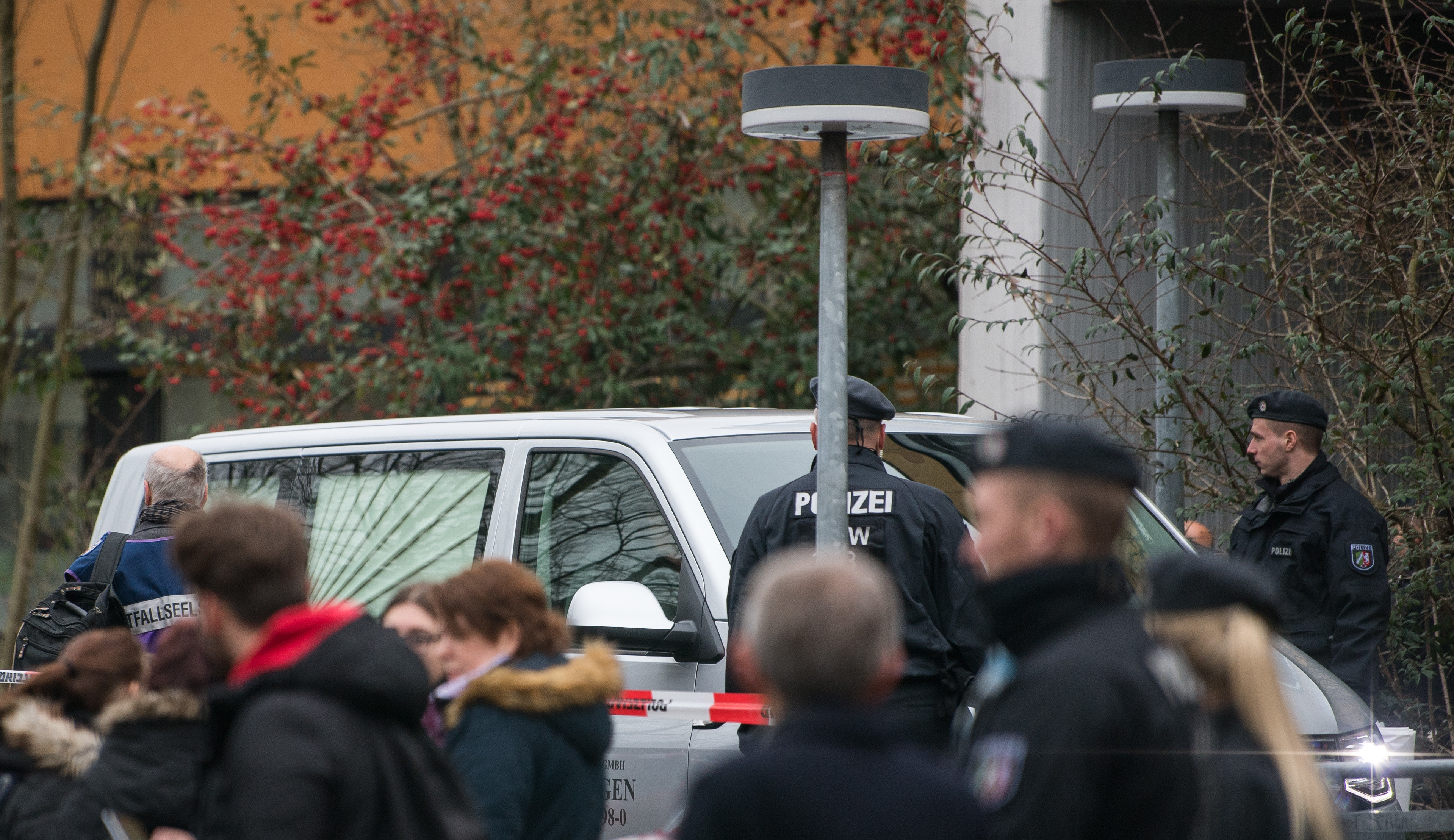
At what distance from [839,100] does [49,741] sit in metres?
2.44

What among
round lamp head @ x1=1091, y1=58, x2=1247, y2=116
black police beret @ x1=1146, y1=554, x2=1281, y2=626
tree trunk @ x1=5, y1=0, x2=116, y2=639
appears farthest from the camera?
tree trunk @ x1=5, y1=0, x2=116, y2=639

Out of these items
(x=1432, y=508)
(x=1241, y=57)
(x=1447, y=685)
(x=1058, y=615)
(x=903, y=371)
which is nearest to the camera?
(x=1058, y=615)

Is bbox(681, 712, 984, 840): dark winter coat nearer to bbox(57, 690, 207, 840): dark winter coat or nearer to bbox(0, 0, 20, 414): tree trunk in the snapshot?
bbox(57, 690, 207, 840): dark winter coat

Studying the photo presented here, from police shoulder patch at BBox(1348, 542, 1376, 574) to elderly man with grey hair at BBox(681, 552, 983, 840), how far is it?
391 cm

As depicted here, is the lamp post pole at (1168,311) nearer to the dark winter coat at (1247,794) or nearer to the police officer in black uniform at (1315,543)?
the police officer in black uniform at (1315,543)

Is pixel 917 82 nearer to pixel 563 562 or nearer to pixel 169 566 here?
pixel 563 562

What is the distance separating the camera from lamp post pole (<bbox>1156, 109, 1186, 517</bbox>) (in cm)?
674

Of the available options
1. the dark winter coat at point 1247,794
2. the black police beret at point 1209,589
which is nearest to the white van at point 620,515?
the black police beret at point 1209,589

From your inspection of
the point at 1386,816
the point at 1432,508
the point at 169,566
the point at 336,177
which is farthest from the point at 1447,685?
the point at 336,177

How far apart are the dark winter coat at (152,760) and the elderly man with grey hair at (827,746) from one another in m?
1.16

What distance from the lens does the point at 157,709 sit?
2.88 m

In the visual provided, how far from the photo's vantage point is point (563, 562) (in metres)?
5.34

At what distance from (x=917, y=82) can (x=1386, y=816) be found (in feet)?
8.04

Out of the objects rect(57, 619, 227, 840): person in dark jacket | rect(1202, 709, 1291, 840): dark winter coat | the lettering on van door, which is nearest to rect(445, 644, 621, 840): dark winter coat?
rect(57, 619, 227, 840): person in dark jacket
